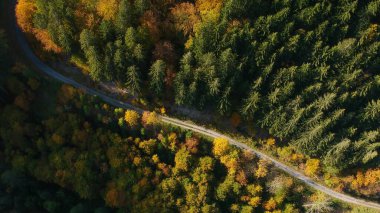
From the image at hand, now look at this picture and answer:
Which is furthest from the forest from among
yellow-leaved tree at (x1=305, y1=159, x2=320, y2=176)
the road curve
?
the road curve

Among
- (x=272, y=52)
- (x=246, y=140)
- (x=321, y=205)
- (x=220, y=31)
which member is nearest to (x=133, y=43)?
(x=220, y=31)

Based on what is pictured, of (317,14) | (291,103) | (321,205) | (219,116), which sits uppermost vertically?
(317,14)

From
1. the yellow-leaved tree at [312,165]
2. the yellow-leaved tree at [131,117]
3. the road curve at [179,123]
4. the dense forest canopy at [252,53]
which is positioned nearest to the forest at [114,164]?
the yellow-leaved tree at [131,117]

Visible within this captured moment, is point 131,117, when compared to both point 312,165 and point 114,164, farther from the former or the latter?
point 312,165

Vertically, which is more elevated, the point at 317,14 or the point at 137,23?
the point at 317,14

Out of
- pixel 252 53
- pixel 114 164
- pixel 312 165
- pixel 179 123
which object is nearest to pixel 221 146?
pixel 179 123

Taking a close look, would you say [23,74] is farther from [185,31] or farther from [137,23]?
[185,31]
